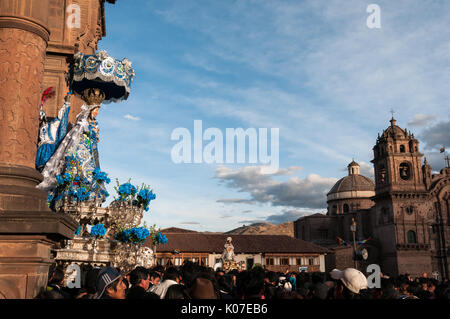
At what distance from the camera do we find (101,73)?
12164mm

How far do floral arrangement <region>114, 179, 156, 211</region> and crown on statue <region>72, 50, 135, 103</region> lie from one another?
3.38m

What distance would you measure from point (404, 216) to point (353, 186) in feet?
56.7

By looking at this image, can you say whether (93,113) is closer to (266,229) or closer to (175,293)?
(175,293)

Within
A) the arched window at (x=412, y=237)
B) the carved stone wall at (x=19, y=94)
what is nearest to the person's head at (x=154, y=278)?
the carved stone wall at (x=19, y=94)

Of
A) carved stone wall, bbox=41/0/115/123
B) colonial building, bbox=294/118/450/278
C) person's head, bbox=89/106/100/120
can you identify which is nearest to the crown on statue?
carved stone wall, bbox=41/0/115/123

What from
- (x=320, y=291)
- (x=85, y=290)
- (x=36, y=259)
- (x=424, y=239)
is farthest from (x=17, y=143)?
(x=424, y=239)

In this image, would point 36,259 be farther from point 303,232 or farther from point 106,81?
point 303,232

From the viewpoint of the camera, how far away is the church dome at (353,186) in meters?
70.8

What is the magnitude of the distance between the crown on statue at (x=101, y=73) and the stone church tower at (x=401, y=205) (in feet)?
163

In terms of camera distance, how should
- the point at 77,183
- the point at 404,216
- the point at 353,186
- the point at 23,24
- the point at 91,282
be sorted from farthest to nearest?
the point at 353,186
the point at 404,216
the point at 77,183
the point at 91,282
the point at 23,24

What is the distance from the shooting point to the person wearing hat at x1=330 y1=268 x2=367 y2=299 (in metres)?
4.29

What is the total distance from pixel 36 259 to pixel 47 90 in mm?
8626

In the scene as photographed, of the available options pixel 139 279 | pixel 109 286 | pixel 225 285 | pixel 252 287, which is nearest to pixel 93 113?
pixel 139 279
